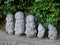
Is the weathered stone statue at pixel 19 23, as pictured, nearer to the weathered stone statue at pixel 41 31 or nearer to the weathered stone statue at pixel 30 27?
the weathered stone statue at pixel 30 27

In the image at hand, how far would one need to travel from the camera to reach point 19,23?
405cm

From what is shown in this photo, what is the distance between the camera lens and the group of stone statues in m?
3.76

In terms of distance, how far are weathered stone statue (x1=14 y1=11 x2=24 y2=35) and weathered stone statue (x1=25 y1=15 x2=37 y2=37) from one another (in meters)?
0.13

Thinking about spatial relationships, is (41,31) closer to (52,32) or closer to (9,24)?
(52,32)

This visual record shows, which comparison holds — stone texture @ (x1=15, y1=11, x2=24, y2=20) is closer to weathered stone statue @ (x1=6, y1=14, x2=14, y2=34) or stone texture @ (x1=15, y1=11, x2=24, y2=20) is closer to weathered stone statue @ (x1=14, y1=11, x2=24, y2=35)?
weathered stone statue @ (x1=14, y1=11, x2=24, y2=35)

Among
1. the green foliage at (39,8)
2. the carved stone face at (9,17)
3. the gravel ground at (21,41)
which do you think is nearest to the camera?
the gravel ground at (21,41)

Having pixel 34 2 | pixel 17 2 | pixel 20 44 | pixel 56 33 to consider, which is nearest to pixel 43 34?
pixel 56 33

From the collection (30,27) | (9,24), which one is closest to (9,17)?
(9,24)

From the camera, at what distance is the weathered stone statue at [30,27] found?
391 cm

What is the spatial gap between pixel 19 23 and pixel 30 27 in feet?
0.96

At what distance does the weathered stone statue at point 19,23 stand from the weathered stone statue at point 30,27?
132 mm

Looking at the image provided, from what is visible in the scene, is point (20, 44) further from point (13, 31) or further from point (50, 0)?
point (50, 0)

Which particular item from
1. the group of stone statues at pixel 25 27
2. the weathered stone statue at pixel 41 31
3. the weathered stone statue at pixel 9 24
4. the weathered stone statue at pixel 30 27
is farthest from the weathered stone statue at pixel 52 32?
the weathered stone statue at pixel 9 24

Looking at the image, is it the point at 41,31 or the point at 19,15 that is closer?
the point at 41,31
